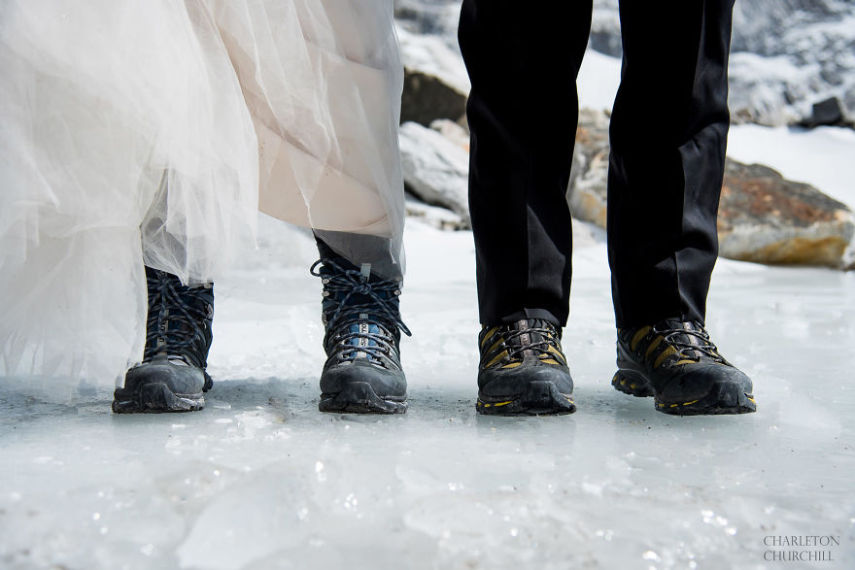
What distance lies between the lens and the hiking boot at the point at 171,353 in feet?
3.43

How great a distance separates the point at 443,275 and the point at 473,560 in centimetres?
277

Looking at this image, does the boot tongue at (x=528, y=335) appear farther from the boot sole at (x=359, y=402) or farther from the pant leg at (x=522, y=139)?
the boot sole at (x=359, y=402)

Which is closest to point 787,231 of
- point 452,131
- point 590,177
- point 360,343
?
point 590,177

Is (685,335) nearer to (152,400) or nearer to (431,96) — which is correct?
(152,400)

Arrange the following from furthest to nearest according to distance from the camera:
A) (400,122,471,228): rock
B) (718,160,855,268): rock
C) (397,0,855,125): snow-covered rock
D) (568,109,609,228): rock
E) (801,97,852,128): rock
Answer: (397,0,855,125): snow-covered rock → (801,97,852,128): rock → (400,122,471,228): rock → (568,109,609,228): rock → (718,160,855,268): rock

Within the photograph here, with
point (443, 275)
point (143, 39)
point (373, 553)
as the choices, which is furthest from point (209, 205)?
point (443, 275)

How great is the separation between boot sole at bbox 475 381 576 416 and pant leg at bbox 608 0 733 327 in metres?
0.21

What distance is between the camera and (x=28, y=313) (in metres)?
1.01

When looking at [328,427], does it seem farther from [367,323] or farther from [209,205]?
[209,205]

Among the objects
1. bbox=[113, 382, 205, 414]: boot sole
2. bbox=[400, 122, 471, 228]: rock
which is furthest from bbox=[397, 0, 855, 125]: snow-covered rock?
bbox=[113, 382, 205, 414]: boot sole

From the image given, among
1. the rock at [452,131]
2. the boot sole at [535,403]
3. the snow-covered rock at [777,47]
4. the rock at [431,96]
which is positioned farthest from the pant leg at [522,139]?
the snow-covered rock at [777,47]

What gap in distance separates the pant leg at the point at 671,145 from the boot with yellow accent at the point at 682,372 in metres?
0.03

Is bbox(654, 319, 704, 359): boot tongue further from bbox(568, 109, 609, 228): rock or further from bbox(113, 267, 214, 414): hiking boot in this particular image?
bbox(568, 109, 609, 228): rock

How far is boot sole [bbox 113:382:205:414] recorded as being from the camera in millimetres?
1039
